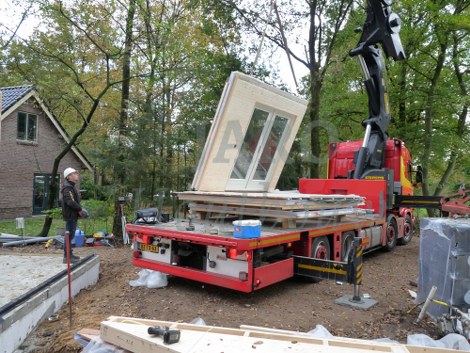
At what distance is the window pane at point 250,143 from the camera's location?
271 inches

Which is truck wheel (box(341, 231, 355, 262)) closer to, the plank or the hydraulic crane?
the plank

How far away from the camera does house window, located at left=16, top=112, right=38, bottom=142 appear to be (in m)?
19.7

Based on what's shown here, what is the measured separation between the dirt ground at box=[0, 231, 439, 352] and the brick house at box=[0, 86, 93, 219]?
1504 cm

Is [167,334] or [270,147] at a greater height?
[270,147]

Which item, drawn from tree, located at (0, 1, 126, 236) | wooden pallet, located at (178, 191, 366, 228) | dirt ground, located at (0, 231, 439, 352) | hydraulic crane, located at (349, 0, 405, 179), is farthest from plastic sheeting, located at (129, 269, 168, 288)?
tree, located at (0, 1, 126, 236)

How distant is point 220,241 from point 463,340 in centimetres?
285

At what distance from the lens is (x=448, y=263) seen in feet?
14.6

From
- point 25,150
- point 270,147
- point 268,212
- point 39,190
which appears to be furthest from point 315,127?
point 39,190

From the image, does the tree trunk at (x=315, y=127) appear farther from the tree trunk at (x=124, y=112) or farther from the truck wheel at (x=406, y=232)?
the tree trunk at (x=124, y=112)

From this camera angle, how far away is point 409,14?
1580 cm

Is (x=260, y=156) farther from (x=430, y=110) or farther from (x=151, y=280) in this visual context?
(x=430, y=110)

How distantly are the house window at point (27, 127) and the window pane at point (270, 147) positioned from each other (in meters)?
16.7

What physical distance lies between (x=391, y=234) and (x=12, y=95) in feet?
59.6

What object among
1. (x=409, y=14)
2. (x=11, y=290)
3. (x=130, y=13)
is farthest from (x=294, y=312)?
(x=409, y=14)
